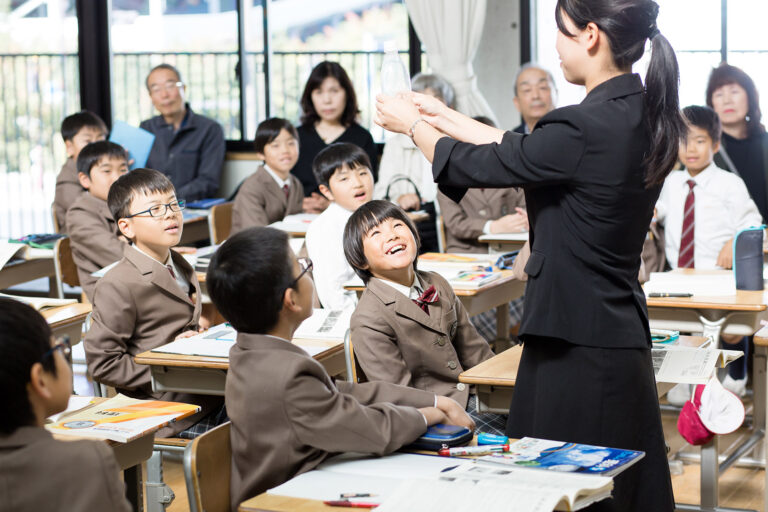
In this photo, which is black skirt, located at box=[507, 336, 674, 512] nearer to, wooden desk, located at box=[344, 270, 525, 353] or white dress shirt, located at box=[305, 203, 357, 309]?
wooden desk, located at box=[344, 270, 525, 353]

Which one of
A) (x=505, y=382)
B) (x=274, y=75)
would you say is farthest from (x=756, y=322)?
(x=274, y=75)

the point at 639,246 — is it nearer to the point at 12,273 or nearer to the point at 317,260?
the point at 317,260

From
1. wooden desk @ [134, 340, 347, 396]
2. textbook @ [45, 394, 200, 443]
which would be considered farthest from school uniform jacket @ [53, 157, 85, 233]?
textbook @ [45, 394, 200, 443]

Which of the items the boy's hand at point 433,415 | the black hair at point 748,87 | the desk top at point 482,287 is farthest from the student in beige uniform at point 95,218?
the black hair at point 748,87

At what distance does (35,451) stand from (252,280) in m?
0.53

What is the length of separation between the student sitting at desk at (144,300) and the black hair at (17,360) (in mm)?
1293

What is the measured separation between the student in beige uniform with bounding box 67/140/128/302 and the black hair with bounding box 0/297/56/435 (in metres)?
2.89

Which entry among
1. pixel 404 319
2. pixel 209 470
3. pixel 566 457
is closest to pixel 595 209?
pixel 566 457

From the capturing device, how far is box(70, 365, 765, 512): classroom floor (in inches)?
124

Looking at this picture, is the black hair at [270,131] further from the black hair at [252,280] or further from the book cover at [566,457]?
the book cover at [566,457]

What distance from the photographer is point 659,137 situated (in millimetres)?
1748

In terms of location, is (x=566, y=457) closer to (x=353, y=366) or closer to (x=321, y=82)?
(x=353, y=366)

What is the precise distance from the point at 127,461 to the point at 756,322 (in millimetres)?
2053

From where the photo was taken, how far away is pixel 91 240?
14.3ft
